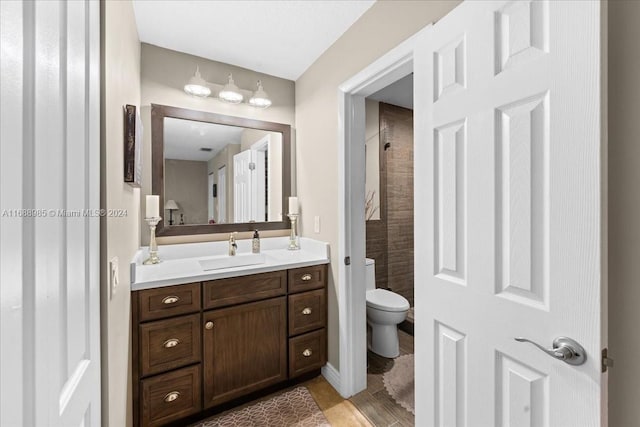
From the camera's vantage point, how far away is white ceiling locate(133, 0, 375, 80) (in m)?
1.63

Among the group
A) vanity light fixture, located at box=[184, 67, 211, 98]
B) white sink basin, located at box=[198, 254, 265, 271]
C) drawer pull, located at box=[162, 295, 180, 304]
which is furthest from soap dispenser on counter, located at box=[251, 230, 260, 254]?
vanity light fixture, located at box=[184, 67, 211, 98]

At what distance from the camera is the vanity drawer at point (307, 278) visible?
1.93 m

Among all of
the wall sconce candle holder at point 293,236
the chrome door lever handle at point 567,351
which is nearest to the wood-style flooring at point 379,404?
the wall sconce candle holder at point 293,236

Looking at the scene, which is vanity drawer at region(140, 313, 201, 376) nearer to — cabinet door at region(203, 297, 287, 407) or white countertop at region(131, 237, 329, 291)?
cabinet door at region(203, 297, 287, 407)

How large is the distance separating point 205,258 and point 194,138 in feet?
3.09

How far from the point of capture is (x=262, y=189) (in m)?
2.46

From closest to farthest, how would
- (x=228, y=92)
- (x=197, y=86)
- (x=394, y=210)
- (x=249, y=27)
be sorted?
(x=249, y=27) < (x=197, y=86) < (x=228, y=92) < (x=394, y=210)

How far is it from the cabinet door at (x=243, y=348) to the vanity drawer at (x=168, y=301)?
0.12 metres

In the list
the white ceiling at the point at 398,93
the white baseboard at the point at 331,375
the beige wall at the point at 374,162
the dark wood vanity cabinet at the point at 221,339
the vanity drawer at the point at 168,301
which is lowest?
the white baseboard at the point at 331,375

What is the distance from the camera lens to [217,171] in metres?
2.29

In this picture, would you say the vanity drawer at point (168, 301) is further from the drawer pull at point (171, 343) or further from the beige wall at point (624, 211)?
the beige wall at point (624, 211)

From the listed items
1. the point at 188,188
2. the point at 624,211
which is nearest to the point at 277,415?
the point at 188,188

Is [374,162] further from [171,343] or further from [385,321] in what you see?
[171,343]

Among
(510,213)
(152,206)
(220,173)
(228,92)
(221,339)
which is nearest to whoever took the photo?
(510,213)
